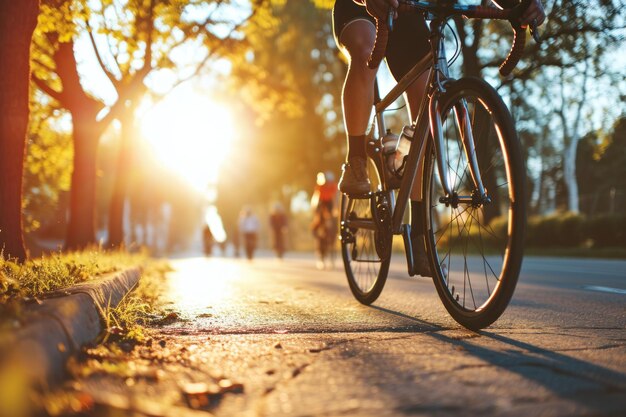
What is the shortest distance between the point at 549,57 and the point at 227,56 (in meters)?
7.33

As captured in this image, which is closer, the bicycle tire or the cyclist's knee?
the cyclist's knee

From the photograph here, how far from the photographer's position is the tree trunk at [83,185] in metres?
11.0

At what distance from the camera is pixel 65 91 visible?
10.8 m

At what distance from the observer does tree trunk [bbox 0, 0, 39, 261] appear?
4.62m

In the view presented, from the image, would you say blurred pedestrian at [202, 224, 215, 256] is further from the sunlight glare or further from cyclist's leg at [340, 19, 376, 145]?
cyclist's leg at [340, 19, 376, 145]

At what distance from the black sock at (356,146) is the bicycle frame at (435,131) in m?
0.50

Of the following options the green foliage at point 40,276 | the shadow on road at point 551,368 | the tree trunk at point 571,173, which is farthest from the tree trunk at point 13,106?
the tree trunk at point 571,173

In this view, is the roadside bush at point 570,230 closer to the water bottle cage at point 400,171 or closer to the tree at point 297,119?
the tree at point 297,119

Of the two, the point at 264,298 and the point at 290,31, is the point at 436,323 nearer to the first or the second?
the point at 264,298

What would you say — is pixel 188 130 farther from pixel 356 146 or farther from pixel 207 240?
pixel 356 146

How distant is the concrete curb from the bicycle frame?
5.56 ft

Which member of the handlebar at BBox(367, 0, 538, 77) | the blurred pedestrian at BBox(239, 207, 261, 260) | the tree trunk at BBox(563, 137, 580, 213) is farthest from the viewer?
the tree trunk at BBox(563, 137, 580, 213)

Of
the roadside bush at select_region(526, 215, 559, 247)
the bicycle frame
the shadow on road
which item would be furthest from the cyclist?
the roadside bush at select_region(526, 215, 559, 247)

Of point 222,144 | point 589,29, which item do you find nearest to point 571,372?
point 589,29
